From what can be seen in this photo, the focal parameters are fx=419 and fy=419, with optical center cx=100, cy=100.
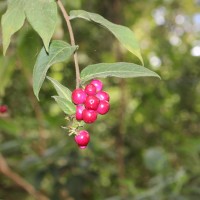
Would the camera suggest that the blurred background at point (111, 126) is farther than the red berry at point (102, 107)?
Yes

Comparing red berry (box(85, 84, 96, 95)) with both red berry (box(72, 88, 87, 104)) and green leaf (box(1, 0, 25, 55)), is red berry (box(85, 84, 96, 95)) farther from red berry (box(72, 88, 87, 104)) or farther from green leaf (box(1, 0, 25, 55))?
green leaf (box(1, 0, 25, 55))

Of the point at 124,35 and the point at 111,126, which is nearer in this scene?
the point at 124,35

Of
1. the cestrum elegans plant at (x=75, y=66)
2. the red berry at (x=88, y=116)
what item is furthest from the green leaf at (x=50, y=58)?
the red berry at (x=88, y=116)

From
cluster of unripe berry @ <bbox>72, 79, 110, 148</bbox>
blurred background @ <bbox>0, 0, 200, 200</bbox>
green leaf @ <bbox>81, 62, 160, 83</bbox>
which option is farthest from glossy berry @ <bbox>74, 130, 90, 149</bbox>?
blurred background @ <bbox>0, 0, 200, 200</bbox>

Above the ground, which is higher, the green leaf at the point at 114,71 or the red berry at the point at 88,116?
the green leaf at the point at 114,71

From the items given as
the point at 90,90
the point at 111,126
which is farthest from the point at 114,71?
the point at 111,126

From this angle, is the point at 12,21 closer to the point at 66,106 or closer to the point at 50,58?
the point at 50,58

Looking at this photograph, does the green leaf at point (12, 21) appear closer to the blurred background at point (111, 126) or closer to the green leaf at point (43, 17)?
the green leaf at point (43, 17)
